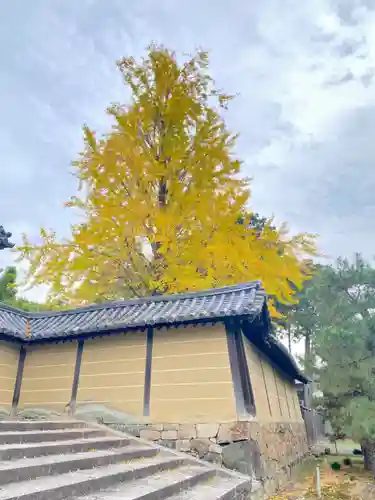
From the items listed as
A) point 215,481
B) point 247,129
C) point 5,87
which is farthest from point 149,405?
point 5,87

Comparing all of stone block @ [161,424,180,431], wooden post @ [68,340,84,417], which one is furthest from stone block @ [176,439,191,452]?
wooden post @ [68,340,84,417]

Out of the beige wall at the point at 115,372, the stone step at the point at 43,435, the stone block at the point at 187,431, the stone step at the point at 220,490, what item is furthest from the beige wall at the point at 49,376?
the stone step at the point at 220,490

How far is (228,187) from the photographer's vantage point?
11.3 metres

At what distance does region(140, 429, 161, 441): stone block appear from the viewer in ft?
22.6

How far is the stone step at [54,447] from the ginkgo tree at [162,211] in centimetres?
497

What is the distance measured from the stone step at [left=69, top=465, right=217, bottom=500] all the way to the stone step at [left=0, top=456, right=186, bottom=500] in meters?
0.08

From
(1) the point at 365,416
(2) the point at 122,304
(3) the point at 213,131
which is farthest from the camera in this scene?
(3) the point at 213,131

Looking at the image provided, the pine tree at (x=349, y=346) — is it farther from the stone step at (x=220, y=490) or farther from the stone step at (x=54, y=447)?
the stone step at (x=54, y=447)

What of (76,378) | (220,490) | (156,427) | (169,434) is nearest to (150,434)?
(156,427)

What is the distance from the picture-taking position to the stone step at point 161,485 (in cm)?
366

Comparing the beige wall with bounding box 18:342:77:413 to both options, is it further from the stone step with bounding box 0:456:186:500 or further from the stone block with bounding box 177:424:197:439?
the stone step with bounding box 0:456:186:500

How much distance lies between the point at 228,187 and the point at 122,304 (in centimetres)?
492

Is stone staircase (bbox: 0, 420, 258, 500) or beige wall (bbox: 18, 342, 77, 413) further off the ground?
beige wall (bbox: 18, 342, 77, 413)

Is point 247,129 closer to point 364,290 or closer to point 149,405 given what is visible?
point 364,290
